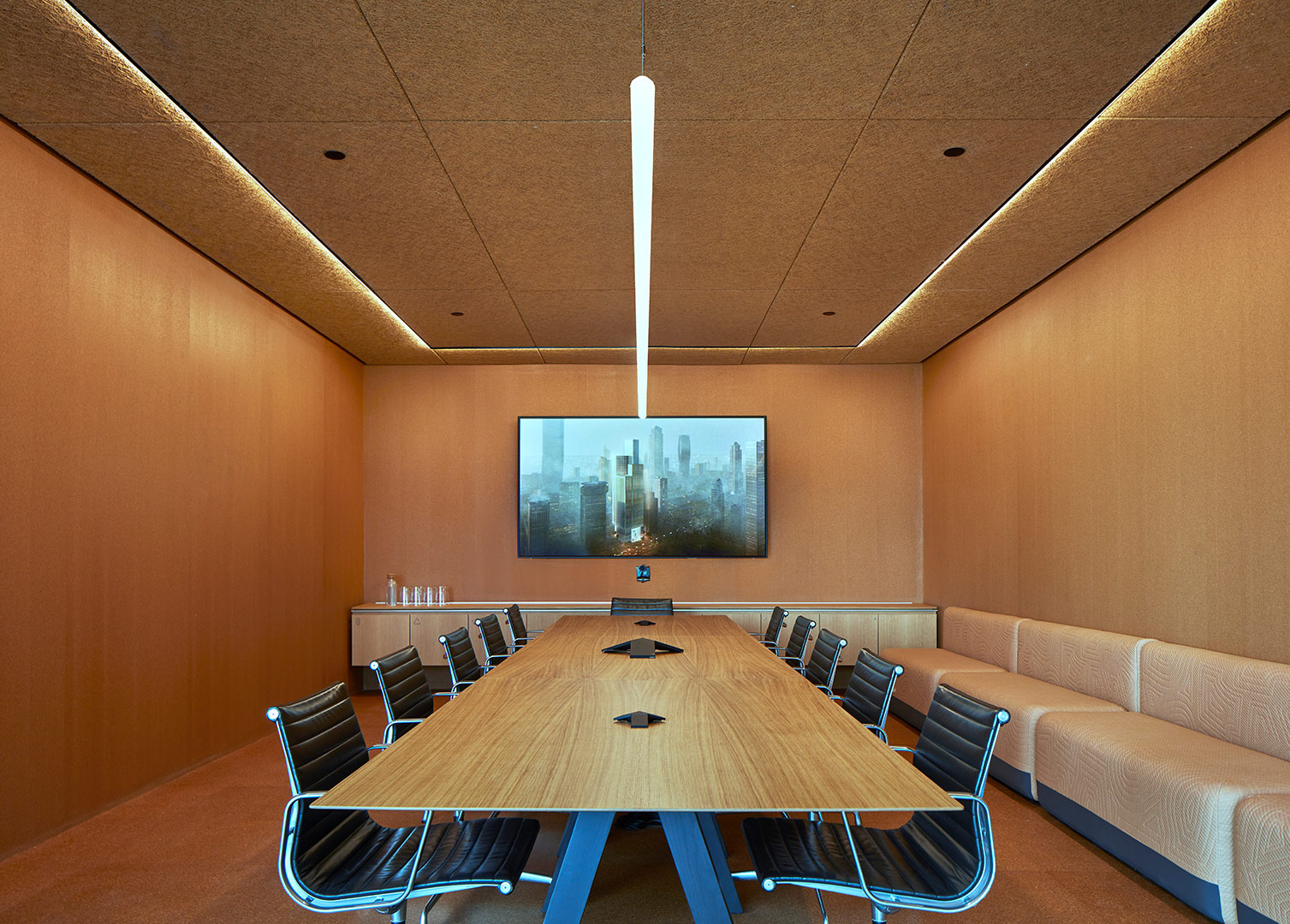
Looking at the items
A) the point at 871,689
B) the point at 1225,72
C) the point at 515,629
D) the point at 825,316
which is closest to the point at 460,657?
the point at 515,629

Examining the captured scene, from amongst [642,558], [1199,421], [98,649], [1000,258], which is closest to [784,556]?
[642,558]

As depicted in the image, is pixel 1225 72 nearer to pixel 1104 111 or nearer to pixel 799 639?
pixel 1104 111

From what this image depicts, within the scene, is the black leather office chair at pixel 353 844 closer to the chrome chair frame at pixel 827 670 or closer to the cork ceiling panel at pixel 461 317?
the chrome chair frame at pixel 827 670

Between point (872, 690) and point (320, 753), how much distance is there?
249cm

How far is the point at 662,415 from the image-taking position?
28.6 ft

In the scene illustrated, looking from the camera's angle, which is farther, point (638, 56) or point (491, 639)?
point (491, 639)

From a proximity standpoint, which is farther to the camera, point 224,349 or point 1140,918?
point 224,349

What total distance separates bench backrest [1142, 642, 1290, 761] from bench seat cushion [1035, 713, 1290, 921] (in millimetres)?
68

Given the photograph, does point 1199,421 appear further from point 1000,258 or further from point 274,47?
point 274,47

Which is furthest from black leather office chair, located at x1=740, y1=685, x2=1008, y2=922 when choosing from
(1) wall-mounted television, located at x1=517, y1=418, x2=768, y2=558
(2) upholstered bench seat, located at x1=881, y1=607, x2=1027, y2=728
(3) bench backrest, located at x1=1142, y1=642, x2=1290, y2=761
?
(1) wall-mounted television, located at x1=517, y1=418, x2=768, y2=558

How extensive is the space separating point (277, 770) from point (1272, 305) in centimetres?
634

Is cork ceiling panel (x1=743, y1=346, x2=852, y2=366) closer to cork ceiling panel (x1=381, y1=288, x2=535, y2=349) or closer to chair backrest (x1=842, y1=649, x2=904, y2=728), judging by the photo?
cork ceiling panel (x1=381, y1=288, x2=535, y2=349)

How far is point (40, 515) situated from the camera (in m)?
4.15

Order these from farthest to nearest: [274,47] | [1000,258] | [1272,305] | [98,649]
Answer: [1000,258] < [98,649] < [1272,305] < [274,47]
